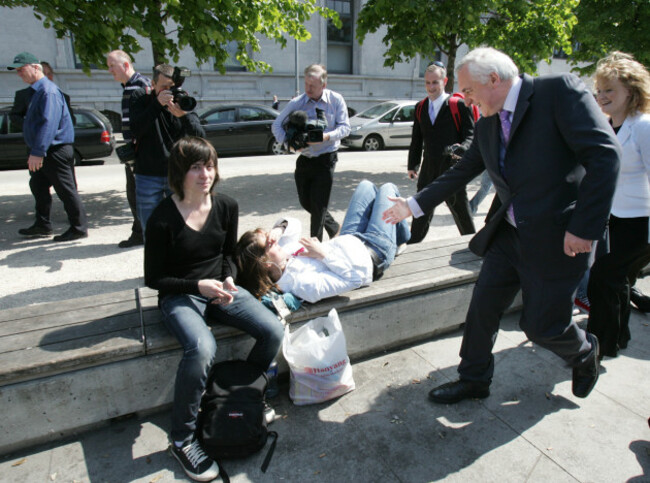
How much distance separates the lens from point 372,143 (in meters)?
15.8

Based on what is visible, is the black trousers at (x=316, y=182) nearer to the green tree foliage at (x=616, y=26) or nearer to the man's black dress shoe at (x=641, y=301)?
the man's black dress shoe at (x=641, y=301)

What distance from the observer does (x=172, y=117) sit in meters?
4.20

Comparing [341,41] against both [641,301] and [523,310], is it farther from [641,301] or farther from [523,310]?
[523,310]

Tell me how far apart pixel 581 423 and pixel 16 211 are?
24.7 feet

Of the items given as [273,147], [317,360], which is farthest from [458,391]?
[273,147]

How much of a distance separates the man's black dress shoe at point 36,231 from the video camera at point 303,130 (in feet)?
11.4

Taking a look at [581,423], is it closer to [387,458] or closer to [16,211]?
[387,458]

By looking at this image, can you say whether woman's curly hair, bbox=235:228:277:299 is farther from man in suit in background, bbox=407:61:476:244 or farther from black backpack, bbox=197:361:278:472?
man in suit in background, bbox=407:61:476:244

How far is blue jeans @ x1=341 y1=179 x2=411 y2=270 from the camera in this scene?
3.56 meters

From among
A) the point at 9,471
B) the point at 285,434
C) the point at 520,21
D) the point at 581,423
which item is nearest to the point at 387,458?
the point at 285,434

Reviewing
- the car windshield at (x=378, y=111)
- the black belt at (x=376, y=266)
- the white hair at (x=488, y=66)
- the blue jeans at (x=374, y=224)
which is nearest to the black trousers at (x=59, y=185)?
the blue jeans at (x=374, y=224)

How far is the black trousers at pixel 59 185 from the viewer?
5457 mm

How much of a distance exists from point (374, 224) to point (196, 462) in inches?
85.7

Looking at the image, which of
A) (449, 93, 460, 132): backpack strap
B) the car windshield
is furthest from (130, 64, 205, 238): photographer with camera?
the car windshield
